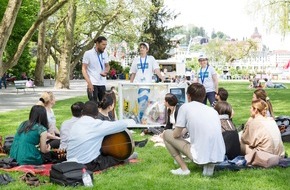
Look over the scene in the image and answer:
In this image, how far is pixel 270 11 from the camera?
26641 millimetres

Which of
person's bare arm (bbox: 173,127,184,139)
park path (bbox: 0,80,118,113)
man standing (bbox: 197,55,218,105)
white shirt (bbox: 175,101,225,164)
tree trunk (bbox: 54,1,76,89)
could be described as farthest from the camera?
tree trunk (bbox: 54,1,76,89)

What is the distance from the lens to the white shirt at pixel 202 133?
21.1ft

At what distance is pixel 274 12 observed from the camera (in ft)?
87.0

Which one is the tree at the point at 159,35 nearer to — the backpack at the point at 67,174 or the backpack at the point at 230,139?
the backpack at the point at 230,139

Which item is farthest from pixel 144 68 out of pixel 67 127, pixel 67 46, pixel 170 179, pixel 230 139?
pixel 67 46

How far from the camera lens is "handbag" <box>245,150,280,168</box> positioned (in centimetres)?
703

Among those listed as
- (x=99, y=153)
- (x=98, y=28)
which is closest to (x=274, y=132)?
(x=99, y=153)

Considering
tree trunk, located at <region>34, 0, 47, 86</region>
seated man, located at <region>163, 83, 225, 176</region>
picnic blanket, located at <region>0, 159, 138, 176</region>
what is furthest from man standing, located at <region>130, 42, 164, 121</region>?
tree trunk, located at <region>34, 0, 47, 86</region>

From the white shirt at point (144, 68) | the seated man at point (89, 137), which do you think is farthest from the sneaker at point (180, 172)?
the white shirt at point (144, 68)

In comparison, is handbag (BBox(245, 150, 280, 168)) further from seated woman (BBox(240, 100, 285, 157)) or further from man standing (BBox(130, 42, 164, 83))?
man standing (BBox(130, 42, 164, 83))

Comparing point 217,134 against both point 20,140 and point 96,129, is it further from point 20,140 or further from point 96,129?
point 20,140

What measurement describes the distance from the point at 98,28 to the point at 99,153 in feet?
128

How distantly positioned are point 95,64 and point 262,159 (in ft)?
15.8

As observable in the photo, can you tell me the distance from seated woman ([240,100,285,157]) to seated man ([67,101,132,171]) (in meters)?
1.96
